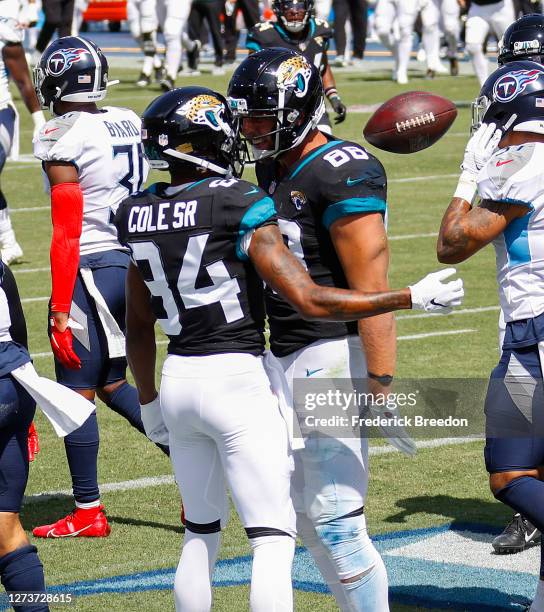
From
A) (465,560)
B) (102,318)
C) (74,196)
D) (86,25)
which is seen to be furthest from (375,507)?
(86,25)

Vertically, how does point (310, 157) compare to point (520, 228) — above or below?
above

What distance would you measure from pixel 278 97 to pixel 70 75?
1.76 m

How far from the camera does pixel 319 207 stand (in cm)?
391

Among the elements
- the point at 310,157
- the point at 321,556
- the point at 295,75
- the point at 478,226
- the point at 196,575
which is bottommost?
the point at 321,556

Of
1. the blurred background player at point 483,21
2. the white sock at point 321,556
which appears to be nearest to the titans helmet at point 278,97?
the white sock at point 321,556

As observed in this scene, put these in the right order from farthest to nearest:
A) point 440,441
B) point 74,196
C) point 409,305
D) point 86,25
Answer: point 86,25 < point 440,441 < point 74,196 < point 409,305

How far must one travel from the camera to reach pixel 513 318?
13.9ft

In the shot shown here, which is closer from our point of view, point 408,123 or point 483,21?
point 408,123

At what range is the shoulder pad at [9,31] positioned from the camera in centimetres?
1034

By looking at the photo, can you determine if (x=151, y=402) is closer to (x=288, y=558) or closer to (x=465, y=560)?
(x=288, y=558)

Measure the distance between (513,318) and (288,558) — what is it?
3.71 ft

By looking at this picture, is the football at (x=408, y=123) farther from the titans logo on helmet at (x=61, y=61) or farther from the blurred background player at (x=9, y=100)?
the blurred background player at (x=9, y=100)

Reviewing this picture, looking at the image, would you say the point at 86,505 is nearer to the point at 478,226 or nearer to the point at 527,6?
the point at 478,226

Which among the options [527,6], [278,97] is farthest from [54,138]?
[527,6]
